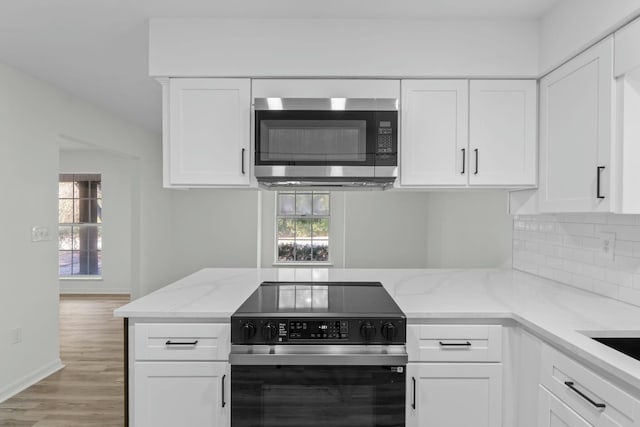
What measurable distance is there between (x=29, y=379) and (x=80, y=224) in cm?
408

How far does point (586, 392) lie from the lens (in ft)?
4.22

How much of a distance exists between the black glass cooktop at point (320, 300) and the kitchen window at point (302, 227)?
3995mm

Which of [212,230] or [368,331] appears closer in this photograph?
[368,331]

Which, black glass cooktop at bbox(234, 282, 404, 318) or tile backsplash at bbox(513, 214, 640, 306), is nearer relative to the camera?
black glass cooktop at bbox(234, 282, 404, 318)

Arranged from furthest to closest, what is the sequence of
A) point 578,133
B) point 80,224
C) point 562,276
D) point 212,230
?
1. point 80,224
2. point 212,230
3. point 562,276
4. point 578,133

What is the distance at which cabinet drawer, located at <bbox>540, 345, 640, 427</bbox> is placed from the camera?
3.66 ft

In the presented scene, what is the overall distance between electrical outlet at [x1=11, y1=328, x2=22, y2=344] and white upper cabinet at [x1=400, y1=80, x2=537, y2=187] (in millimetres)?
3106

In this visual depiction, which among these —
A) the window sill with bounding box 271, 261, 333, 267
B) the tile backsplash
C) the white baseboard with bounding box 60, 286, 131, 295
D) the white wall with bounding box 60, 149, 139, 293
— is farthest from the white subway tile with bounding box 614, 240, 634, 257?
the white baseboard with bounding box 60, 286, 131, 295

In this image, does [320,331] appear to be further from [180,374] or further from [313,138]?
[313,138]

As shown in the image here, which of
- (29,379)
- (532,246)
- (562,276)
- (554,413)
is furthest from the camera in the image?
(29,379)

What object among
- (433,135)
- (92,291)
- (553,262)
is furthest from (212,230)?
(553,262)

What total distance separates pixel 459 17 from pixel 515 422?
2.03m

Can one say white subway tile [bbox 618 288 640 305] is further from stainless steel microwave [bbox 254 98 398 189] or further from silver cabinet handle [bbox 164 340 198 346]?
silver cabinet handle [bbox 164 340 198 346]

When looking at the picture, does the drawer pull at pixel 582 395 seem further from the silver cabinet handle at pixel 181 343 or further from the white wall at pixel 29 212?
the white wall at pixel 29 212
